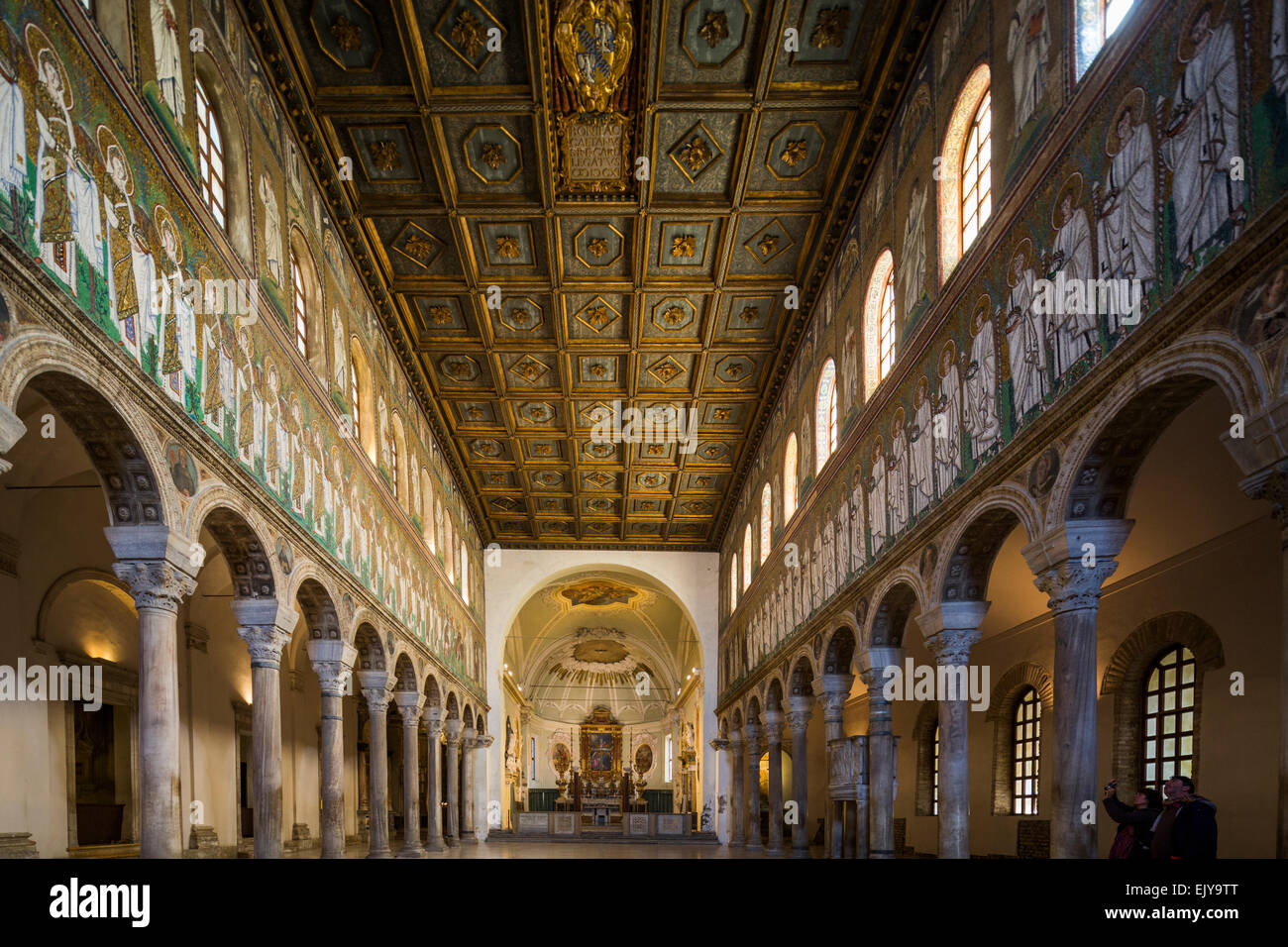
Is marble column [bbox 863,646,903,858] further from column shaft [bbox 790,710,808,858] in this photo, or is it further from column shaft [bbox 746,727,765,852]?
column shaft [bbox 746,727,765,852]

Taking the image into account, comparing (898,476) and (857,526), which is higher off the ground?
(898,476)

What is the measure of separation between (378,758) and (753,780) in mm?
13168

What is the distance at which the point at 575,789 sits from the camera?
49281 millimetres

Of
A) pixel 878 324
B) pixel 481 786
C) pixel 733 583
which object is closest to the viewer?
pixel 878 324

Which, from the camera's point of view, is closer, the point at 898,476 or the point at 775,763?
the point at 898,476

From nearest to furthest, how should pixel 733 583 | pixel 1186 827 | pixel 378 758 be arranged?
pixel 1186 827 < pixel 378 758 < pixel 733 583

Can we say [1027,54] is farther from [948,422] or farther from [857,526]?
[857,526]

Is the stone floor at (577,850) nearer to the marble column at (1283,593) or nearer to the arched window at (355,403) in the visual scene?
the arched window at (355,403)

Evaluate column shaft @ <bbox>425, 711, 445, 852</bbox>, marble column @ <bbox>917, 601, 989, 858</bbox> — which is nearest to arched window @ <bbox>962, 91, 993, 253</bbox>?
marble column @ <bbox>917, 601, 989, 858</bbox>

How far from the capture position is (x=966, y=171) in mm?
11062

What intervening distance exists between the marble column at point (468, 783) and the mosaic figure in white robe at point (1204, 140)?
29663 mm

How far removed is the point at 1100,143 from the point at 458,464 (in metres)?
23.1

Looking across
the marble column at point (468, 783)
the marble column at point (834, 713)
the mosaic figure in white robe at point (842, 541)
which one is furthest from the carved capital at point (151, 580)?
the marble column at point (468, 783)

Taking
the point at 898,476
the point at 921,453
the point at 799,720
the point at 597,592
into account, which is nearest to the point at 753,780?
the point at 799,720
